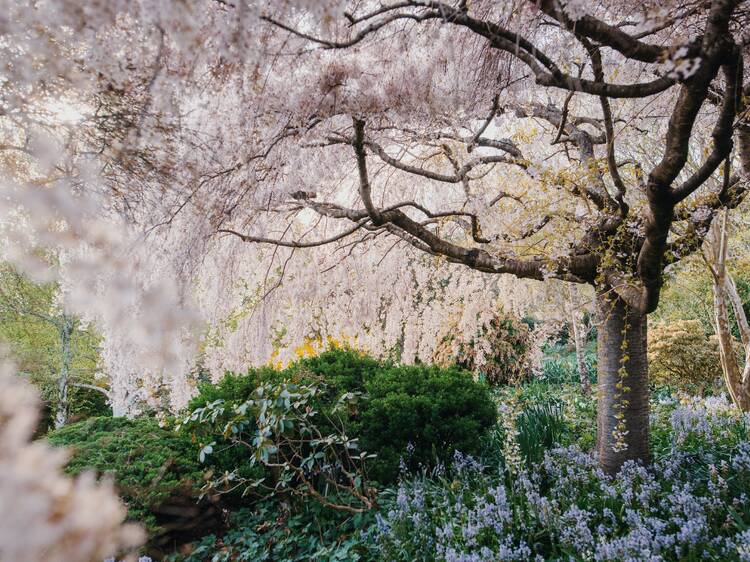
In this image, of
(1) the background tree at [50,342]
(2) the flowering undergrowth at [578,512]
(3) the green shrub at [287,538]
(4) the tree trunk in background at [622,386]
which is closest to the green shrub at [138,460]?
(3) the green shrub at [287,538]

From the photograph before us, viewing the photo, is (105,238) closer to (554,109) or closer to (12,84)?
(12,84)

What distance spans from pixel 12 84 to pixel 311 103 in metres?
1.35

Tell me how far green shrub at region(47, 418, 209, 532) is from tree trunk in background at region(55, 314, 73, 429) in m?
8.38

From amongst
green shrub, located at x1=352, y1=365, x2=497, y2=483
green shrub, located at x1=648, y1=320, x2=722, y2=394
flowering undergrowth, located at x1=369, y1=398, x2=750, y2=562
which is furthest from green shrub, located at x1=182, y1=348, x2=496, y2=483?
green shrub, located at x1=648, y1=320, x2=722, y2=394

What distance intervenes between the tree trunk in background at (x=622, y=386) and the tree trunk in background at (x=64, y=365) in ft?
36.3

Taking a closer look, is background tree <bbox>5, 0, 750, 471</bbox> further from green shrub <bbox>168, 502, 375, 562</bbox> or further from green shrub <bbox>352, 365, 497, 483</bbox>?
green shrub <bbox>168, 502, 375, 562</bbox>

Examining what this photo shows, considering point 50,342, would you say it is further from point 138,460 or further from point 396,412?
point 396,412

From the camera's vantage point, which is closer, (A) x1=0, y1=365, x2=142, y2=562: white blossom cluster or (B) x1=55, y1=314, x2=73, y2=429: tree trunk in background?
(A) x1=0, y1=365, x2=142, y2=562: white blossom cluster

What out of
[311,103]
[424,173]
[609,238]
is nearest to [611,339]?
[609,238]

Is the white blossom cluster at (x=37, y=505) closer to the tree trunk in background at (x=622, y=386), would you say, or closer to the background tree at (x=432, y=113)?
the background tree at (x=432, y=113)

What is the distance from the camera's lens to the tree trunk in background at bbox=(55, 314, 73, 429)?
424 inches

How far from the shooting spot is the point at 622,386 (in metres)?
3.32

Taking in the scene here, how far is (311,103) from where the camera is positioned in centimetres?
265

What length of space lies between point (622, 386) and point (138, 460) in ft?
10.9
